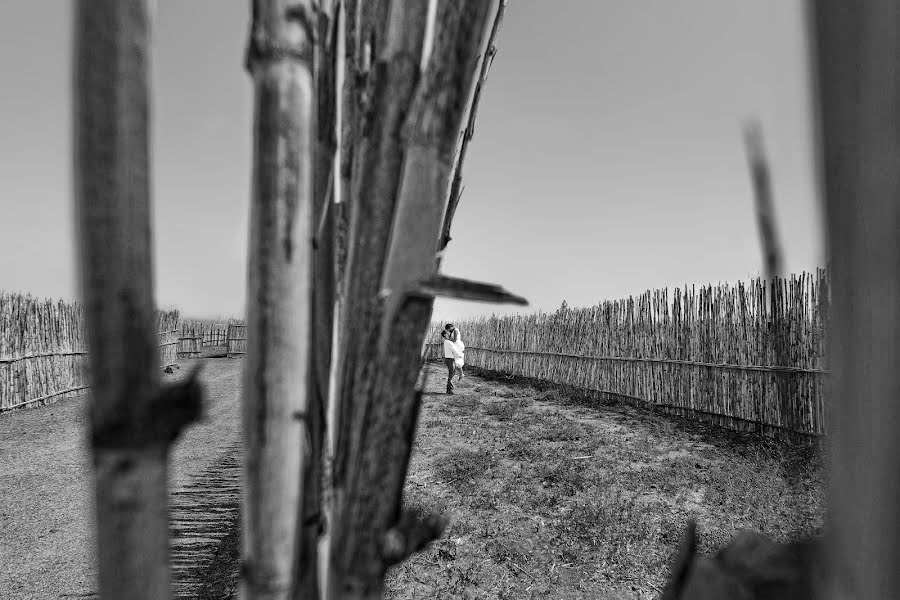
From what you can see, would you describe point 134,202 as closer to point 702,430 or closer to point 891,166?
point 891,166

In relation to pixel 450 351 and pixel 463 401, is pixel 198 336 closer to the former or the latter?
pixel 450 351

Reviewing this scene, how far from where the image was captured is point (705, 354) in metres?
7.67

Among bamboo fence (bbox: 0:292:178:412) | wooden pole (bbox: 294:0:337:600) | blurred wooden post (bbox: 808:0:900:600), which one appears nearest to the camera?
blurred wooden post (bbox: 808:0:900:600)

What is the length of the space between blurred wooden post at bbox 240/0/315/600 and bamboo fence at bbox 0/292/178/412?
31.7 feet

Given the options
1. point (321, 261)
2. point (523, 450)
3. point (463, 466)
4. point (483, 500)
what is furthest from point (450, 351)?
point (321, 261)

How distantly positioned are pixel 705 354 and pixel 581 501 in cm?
426

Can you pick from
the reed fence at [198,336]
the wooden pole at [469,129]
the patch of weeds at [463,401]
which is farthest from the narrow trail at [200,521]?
the reed fence at [198,336]

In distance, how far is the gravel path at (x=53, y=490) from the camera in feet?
10.9

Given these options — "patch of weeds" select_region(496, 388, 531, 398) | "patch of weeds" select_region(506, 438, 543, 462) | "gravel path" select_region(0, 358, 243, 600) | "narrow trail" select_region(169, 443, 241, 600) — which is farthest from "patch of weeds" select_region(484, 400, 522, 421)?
"narrow trail" select_region(169, 443, 241, 600)

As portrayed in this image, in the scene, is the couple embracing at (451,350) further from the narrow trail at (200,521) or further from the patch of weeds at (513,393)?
the narrow trail at (200,521)

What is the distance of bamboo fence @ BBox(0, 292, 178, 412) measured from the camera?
27.7 ft

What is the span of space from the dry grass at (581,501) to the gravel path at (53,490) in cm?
232

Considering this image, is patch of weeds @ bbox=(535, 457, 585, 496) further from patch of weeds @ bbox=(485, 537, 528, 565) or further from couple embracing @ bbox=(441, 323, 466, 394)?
couple embracing @ bbox=(441, 323, 466, 394)

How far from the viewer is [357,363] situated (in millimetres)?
530
